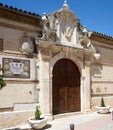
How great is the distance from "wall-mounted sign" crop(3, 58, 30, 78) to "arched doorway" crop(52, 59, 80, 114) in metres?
2.00

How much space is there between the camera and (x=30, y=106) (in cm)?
1149

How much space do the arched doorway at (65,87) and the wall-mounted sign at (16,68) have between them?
2000mm

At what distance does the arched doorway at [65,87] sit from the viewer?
13.0 metres

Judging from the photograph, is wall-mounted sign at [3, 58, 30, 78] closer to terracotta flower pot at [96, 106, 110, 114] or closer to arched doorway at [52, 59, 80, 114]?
arched doorway at [52, 59, 80, 114]

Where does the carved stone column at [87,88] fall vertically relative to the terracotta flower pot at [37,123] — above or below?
above

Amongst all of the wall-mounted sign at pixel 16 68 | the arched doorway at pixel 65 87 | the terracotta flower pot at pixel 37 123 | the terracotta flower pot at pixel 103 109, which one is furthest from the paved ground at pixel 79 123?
the wall-mounted sign at pixel 16 68

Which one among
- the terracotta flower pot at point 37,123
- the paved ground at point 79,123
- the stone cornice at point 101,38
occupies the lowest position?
the paved ground at point 79,123

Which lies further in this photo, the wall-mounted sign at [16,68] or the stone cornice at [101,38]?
the stone cornice at [101,38]

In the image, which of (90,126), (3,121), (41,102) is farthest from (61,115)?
(3,121)

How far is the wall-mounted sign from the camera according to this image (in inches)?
420

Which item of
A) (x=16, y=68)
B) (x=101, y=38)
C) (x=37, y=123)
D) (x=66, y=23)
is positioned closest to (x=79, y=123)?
(x=37, y=123)

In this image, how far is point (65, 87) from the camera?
13.5 m

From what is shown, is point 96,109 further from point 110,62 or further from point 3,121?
point 3,121

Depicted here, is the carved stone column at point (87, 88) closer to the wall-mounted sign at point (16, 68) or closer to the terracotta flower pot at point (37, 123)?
the wall-mounted sign at point (16, 68)
